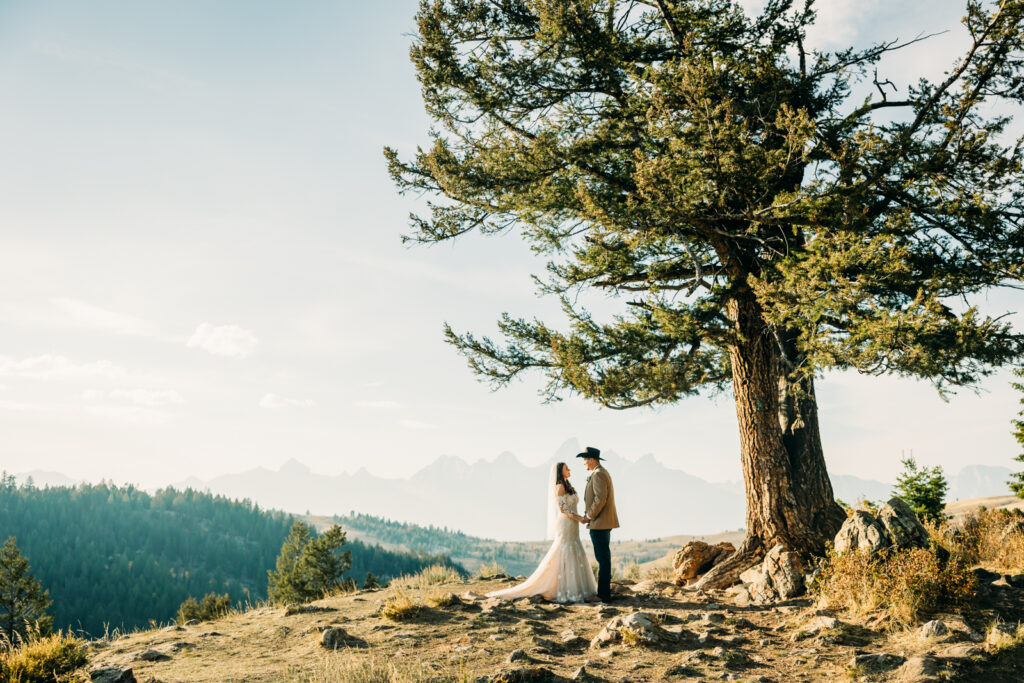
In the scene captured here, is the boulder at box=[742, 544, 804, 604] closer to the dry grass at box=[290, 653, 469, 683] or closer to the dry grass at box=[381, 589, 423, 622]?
the dry grass at box=[381, 589, 423, 622]

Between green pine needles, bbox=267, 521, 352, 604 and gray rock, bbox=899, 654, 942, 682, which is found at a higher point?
gray rock, bbox=899, 654, 942, 682

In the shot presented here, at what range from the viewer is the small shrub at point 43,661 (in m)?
6.21

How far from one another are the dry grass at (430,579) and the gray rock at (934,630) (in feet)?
30.8

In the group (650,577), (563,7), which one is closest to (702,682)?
(650,577)

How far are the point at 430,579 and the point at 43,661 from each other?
9.36 metres

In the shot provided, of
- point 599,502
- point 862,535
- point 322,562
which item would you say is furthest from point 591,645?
point 322,562

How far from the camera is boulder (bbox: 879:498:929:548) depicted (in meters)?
9.34

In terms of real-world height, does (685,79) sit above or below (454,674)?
above

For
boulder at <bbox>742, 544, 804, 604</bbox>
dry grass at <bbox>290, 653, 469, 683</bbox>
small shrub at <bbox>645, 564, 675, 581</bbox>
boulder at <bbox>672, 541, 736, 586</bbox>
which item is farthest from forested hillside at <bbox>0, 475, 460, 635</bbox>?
dry grass at <bbox>290, 653, 469, 683</bbox>

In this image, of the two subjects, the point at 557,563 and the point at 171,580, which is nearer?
the point at 557,563

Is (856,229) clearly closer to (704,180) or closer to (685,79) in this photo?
(704,180)

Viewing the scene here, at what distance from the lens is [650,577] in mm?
14484

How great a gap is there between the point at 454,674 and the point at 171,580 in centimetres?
17937

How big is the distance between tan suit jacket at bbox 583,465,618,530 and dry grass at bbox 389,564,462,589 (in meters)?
4.84
